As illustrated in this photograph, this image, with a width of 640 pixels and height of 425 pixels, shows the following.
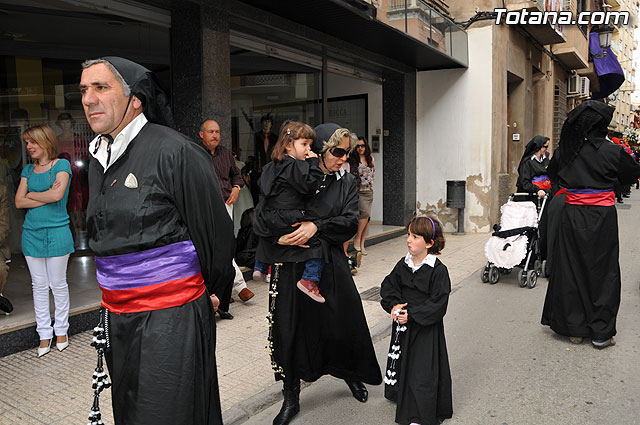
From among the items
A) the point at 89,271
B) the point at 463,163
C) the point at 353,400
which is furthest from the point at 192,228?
the point at 463,163

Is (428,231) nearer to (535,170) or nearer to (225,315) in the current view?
(225,315)

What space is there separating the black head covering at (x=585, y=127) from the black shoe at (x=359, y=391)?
2980 mm

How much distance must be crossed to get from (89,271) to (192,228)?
19.4 ft

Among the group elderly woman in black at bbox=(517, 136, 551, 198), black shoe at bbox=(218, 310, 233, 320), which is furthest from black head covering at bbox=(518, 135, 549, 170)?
black shoe at bbox=(218, 310, 233, 320)

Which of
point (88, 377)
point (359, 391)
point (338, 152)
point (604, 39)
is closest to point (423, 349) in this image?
point (359, 391)

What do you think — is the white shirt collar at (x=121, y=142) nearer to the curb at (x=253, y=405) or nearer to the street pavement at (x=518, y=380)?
the curb at (x=253, y=405)

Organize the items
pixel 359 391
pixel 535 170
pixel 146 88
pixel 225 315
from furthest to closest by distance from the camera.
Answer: pixel 535 170 < pixel 225 315 < pixel 359 391 < pixel 146 88

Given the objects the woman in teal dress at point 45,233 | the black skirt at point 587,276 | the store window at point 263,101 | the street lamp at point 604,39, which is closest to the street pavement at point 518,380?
the black skirt at point 587,276

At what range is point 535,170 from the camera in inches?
330

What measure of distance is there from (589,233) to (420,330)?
2565mm

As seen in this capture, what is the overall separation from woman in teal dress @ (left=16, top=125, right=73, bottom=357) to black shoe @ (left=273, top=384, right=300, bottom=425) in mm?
2490

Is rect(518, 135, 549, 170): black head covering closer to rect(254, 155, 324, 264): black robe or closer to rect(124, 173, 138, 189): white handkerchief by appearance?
rect(254, 155, 324, 264): black robe

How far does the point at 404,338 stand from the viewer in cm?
368

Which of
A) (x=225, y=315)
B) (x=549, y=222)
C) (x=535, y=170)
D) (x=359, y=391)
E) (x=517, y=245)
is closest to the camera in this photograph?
(x=359, y=391)
